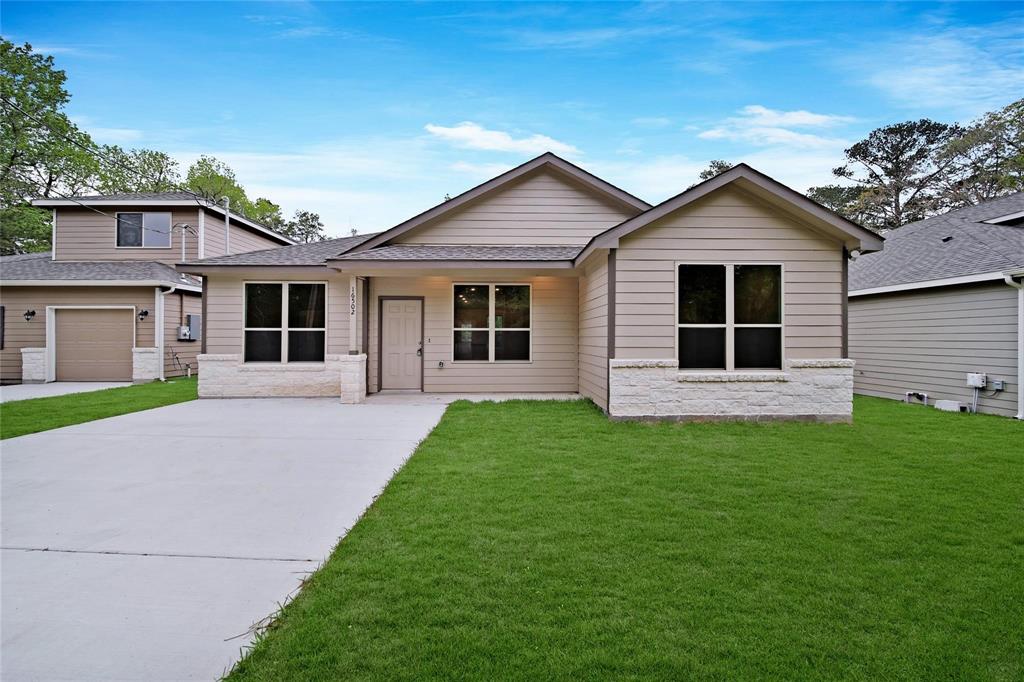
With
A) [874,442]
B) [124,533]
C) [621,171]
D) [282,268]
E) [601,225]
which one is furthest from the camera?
[621,171]

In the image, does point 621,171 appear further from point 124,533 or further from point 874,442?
point 124,533

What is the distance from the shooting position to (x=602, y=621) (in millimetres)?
2664

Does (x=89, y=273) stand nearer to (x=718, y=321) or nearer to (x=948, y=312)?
(x=718, y=321)

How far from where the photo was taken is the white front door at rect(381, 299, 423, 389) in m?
11.9

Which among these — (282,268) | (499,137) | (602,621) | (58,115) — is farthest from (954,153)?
(58,115)

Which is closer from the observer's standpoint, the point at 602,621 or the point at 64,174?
the point at 602,621

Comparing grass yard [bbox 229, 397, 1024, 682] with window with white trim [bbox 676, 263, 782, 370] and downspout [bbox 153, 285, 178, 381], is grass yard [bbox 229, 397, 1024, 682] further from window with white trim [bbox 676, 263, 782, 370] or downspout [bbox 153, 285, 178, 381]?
downspout [bbox 153, 285, 178, 381]

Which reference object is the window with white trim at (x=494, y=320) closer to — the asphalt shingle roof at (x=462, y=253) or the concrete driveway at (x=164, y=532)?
the asphalt shingle roof at (x=462, y=253)

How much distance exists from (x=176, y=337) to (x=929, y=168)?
38.7 meters

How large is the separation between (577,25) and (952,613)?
14.6 m

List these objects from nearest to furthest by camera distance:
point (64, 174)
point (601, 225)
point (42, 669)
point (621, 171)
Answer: point (42, 669) < point (601, 225) < point (64, 174) < point (621, 171)

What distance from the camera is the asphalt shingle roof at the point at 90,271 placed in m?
15.0

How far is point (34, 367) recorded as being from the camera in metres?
15.0

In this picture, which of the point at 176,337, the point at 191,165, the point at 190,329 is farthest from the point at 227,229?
the point at 191,165
